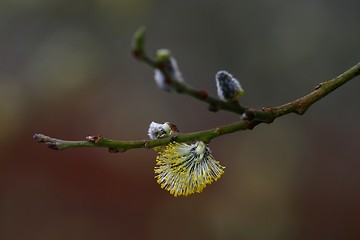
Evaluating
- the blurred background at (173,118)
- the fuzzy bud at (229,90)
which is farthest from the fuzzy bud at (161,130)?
the blurred background at (173,118)

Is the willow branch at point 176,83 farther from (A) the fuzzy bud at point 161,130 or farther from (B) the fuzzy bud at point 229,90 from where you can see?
(A) the fuzzy bud at point 161,130

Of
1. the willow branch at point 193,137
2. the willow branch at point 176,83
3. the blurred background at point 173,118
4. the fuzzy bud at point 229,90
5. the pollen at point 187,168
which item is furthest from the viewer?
the blurred background at point 173,118

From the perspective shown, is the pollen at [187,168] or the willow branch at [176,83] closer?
the willow branch at [176,83]

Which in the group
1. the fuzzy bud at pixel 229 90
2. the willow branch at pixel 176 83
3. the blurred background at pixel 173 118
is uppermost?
the blurred background at pixel 173 118

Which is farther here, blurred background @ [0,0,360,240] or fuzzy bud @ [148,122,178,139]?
blurred background @ [0,0,360,240]

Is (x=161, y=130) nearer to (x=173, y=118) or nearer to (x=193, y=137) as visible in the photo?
(x=193, y=137)

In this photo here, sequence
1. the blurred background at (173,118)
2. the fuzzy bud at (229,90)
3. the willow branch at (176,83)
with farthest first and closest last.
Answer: the blurred background at (173,118) < the fuzzy bud at (229,90) < the willow branch at (176,83)

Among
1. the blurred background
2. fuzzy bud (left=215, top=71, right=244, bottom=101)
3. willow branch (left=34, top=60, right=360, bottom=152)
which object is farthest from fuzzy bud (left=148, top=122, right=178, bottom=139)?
the blurred background

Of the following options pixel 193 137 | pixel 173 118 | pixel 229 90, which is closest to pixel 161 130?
pixel 193 137

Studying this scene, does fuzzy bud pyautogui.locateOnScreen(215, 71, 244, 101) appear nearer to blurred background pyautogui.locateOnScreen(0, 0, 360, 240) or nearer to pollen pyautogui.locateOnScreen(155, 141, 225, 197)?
pollen pyautogui.locateOnScreen(155, 141, 225, 197)
